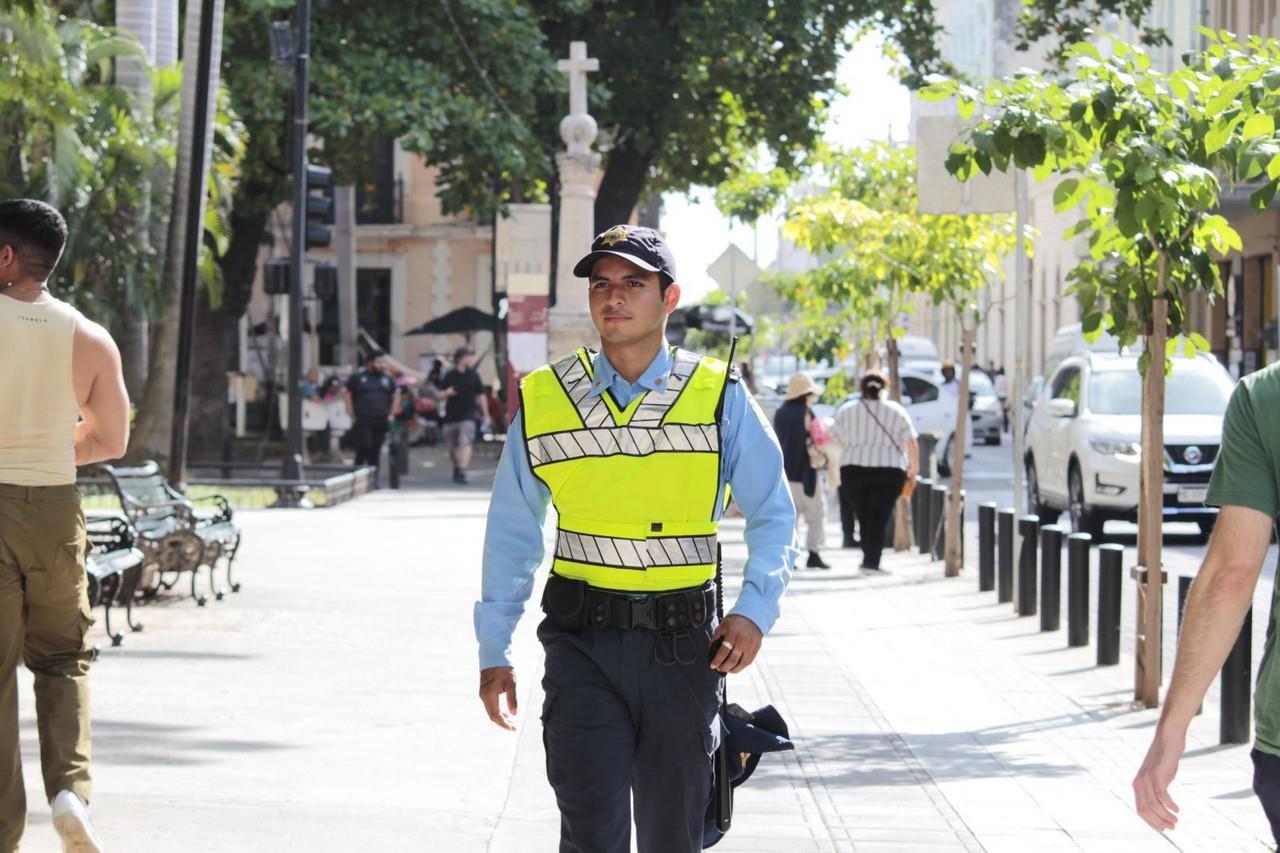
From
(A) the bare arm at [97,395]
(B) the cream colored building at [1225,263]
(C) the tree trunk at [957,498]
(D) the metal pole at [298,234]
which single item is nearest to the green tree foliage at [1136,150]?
(B) the cream colored building at [1225,263]

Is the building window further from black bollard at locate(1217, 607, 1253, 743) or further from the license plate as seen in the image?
black bollard at locate(1217, 607, 1253, 743)

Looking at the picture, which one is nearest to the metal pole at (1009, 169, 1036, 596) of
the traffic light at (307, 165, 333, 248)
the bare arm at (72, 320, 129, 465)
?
the traffic light at (307, 165, 333, 248)

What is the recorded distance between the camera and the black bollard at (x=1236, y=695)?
9000mm

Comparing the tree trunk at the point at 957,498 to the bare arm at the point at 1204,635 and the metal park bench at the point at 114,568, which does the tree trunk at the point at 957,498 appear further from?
the bare arm at the point at 1204,635

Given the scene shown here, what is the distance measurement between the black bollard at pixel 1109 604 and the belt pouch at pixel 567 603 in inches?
269

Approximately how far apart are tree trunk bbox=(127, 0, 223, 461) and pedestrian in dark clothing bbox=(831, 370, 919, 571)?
626cm

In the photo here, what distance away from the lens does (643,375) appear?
4852 millimetres

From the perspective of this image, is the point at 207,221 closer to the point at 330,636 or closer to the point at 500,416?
the point at 330,636

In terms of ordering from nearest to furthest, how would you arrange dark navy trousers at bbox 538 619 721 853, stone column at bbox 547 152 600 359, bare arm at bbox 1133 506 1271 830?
bare arm at bbox 1133 506 1271 830 → dark navy trousers at bbox 538 619 721 853 → stone column at bbox 547 152 600 359

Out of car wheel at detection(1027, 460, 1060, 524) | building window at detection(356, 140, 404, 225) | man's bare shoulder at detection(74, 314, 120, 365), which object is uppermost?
building window at detection(356, 140, 404, 225)

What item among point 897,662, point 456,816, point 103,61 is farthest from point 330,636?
point 103,61

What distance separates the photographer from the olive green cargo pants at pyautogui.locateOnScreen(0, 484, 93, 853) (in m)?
6.08

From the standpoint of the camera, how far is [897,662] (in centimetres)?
1151

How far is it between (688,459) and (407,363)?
56.0 meters
